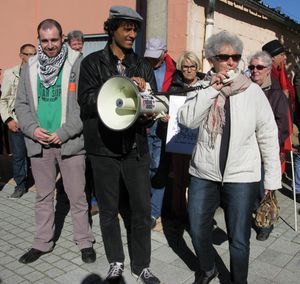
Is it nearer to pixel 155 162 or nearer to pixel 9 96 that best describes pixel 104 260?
pixel 155 162

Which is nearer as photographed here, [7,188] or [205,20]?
[7,188]

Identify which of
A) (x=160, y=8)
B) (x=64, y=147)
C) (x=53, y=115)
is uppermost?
(x=160, y=8)

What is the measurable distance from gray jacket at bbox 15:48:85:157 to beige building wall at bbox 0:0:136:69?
149 inches

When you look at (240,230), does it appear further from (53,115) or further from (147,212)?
(53,115)

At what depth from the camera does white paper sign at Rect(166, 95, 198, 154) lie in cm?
424

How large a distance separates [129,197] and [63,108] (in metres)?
1.01

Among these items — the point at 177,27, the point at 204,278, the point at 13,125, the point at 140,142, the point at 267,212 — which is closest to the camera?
the point at 140,142

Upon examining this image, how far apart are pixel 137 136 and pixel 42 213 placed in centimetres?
135

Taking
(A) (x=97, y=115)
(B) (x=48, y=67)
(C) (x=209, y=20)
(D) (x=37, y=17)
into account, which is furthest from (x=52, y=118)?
(D) (x=37, y=17)

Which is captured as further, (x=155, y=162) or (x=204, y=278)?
(x=155, y=162)

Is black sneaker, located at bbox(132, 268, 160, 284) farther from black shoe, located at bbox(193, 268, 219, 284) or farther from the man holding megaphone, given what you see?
black shoe, located at bbox(193, 268, 219, 284)

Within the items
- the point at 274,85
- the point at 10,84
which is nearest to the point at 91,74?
the point at 274,85

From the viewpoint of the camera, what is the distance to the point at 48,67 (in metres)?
3.63

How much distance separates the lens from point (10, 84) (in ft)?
18.1
